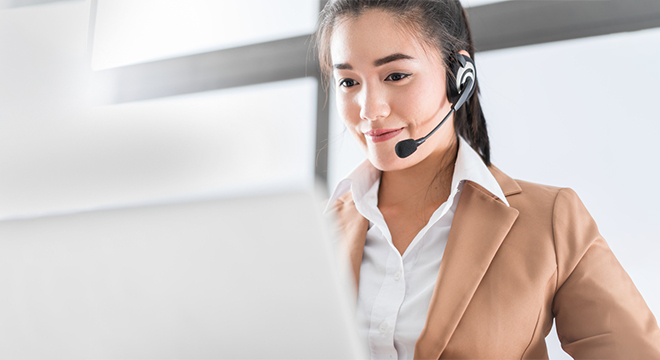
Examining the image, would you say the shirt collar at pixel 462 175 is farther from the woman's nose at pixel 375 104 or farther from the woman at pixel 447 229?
the woman's nose at pixel 375 104

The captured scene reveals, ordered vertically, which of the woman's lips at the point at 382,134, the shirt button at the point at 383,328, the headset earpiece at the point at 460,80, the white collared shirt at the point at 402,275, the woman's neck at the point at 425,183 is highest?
the headset earpiece at the point at 460,80

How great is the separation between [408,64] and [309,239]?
80cm

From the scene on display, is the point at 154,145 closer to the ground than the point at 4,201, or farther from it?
farther from it

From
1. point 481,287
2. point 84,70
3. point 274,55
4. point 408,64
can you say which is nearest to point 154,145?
point 84,70

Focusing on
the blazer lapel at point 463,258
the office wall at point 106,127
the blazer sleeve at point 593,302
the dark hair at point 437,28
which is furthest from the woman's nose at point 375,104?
the office wall at point 106,127

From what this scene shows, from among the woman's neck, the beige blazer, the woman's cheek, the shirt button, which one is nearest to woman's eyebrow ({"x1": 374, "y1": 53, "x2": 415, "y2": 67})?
the woman's cheek

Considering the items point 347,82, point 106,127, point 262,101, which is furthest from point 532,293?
point 106,127

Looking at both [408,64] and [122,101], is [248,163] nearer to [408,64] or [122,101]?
[122,101]

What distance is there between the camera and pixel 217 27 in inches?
76.2

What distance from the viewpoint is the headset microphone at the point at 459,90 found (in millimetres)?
1062

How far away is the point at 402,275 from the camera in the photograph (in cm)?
102

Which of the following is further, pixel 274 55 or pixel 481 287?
pixel 274 55

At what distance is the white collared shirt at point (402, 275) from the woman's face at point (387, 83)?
0.42 ft

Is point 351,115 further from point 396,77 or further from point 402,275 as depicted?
point 402,275
